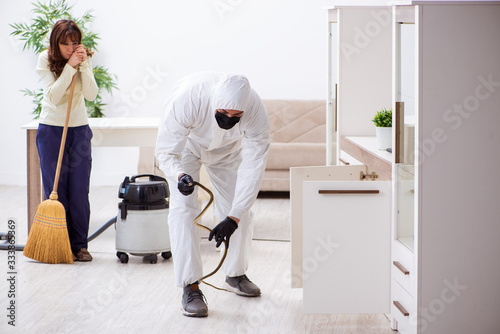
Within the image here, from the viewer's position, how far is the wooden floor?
9.93 ft

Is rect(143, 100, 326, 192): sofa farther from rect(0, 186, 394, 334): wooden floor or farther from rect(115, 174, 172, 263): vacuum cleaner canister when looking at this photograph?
rect(115, 174, 172, 263): vacuum cleaner canister

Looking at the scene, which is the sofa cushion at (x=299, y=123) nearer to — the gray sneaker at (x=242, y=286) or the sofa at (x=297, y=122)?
the sofa at (x=297, y=122)

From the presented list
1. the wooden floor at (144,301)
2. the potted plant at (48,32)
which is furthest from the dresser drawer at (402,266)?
the potted plant at (48,32)

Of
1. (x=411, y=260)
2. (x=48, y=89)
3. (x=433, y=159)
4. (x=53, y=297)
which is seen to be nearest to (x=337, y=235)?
(x=411, y=260)

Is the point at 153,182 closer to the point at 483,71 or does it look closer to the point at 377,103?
the point at 377,103

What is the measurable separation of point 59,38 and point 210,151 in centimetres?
117

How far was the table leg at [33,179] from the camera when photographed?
4.38 metres

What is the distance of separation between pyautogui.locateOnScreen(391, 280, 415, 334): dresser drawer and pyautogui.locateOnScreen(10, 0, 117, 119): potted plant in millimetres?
4084

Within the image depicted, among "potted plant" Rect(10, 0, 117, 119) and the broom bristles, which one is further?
"potted plant" Rect(10, 0, 117, 119)


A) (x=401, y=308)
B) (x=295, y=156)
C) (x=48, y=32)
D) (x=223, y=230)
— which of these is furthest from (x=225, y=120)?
(x=48, y=32)

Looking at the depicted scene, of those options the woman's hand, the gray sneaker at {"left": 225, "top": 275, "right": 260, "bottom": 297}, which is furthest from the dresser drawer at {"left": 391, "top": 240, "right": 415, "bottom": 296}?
the woman's hand

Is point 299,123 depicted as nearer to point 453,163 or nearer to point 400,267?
point 400,267

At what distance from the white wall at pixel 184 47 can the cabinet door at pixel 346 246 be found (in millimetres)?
3746

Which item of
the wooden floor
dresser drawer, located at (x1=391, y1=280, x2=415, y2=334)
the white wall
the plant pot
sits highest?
the white wall
